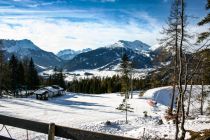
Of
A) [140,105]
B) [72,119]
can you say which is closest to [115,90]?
[140,105]

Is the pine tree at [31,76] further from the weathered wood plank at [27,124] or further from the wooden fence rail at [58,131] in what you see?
the wooden fence rail at [58,131]

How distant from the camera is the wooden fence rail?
618cm

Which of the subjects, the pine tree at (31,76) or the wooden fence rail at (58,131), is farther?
the pine tree at (31,76)

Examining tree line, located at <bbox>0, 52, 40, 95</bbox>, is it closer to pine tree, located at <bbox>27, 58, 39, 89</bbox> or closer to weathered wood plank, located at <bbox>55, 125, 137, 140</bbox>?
pine tree, located at <bbox>27, 58, 39, 89</bbox>

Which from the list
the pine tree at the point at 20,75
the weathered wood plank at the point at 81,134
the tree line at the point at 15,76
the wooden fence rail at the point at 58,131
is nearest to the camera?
the weathered wood plank at the point at 81,134

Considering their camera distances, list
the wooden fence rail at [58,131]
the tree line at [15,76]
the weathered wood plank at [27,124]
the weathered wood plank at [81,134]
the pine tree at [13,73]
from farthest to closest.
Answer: the pine tree at [13,73] < the tree line at [15,76] < the weathered wood plank at [27,124] < the wooden fence rail at [58,131] < the weathered wood plank at [81,134]

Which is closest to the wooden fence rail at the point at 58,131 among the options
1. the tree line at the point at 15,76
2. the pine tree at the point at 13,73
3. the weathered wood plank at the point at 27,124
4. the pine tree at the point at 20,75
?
the weathered wood plank at the point at 27,124

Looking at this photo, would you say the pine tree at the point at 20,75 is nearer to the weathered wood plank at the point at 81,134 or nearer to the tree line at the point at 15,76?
the tree line at the point at 15,76

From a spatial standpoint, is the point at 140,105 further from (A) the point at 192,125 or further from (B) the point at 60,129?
(B) the point at 60,129

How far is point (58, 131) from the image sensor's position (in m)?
6.84

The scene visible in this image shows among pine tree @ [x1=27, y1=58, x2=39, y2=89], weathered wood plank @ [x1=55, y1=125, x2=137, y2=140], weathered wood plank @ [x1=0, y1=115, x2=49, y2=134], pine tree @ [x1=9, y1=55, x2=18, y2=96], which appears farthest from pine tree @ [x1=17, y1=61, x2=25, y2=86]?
weathered wood plank @ [x1=55, y1=125, x2=137, y2=140]

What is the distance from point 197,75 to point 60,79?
373 ft

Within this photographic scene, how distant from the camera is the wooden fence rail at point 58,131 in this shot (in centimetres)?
618

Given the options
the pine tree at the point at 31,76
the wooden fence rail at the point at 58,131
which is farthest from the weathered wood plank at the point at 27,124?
the pine tree at the point at 31,76
